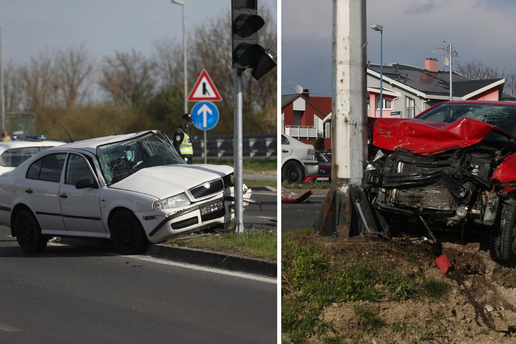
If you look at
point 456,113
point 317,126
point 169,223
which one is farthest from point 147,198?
point 456,113

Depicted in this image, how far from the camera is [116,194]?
27.1 ft

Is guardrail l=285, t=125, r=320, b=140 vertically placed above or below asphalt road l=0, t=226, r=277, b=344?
above

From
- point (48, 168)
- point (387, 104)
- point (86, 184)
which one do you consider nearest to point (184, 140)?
point (48, 168)

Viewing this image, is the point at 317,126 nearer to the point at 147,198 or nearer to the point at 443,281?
the point at 443,281

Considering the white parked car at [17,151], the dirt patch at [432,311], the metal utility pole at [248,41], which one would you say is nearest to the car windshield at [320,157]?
the dirt patch at [432,311]

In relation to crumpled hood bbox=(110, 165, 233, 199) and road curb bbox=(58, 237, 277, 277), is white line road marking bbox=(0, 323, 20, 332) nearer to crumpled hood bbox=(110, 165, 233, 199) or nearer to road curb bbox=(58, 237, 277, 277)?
road curb bbox=(58, 237, 277, 277)

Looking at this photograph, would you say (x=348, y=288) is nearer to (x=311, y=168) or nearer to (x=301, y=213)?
(x=311, y=168)

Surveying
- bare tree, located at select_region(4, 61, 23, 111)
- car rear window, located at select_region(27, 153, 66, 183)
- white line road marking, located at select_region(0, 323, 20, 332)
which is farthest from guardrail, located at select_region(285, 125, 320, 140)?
bare tree, located at select_region(4, 61, 23, 111)

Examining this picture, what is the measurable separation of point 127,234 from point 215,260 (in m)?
1.46

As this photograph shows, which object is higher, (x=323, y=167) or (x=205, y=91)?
(x=205, y=91)

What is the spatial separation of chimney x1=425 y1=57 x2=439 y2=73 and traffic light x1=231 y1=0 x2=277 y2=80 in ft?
6.67

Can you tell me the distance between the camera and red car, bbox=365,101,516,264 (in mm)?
6156

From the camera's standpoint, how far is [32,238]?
29.9 feet

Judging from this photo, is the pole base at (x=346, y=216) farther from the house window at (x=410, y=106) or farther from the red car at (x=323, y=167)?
the house window at (x=410, y=106)
